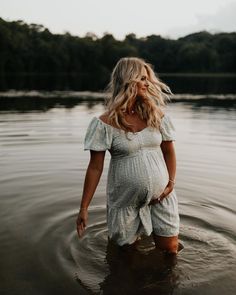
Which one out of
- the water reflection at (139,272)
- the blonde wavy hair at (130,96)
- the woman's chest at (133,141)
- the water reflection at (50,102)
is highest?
the blonde wavy hair at (130,96)

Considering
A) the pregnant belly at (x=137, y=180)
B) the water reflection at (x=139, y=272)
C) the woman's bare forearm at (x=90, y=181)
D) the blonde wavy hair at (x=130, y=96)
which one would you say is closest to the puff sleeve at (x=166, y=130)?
the blonde wavy hair at (x=130, y=96)

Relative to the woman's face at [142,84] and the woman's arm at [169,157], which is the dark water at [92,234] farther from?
the woman's face at [142,84]

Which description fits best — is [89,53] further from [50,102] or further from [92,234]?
[92,234]

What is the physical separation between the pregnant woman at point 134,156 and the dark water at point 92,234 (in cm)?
51

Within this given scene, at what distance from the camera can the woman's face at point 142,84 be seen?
4836 millimetres

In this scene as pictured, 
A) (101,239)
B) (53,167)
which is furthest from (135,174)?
(53,167)

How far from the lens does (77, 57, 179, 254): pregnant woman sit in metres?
4.83

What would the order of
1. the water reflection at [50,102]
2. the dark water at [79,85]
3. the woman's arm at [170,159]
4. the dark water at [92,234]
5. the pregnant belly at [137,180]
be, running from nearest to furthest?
the pregnant belly at [137,180] → the dark water at [92,234] → the woman's arm at [170,159] → the water reflection at [50,102] → the dark water at [79,85]

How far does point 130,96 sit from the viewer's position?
187 inches

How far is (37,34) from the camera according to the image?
127500mm

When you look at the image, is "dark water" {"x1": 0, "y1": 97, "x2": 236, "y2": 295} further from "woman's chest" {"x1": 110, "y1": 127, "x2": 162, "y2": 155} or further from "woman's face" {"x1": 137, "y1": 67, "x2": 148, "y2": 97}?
"woman's face" {"x1": 137, "y1": 67, "x2": 148, "y2": 97}

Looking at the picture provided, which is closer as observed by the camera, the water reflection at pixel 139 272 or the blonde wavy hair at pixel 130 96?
the blonde wavy hair at pixel 130 96

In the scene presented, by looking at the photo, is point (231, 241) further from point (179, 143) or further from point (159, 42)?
point (159, 42)

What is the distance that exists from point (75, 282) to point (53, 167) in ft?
20.6
